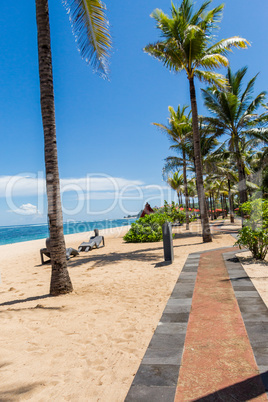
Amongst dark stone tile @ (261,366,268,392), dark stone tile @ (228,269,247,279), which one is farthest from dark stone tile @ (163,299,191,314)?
dark stone tile @ (228,269,247,279)

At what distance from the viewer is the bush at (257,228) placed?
7.46 metres

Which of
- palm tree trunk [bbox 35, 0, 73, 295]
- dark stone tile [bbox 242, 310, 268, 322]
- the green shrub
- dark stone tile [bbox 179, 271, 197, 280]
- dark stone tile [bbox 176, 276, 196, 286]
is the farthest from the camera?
the green shrub

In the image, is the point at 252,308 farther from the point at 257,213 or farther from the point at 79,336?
the point at 257,213

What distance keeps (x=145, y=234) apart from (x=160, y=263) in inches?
303

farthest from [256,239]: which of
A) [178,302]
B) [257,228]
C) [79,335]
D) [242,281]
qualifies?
[79,335]

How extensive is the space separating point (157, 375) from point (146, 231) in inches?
545

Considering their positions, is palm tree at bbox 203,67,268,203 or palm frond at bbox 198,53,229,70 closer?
palm frond at bbox 198,53,229,70

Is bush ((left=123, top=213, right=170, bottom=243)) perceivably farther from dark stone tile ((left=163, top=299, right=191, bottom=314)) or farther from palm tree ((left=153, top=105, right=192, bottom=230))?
dark stone tile ((left=163, top=299, right=191, bottom=314))

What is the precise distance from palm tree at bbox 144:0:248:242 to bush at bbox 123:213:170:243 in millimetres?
3563

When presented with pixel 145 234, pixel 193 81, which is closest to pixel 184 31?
pixel 193 81

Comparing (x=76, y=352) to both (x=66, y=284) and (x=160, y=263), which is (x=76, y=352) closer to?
(x=66, y=284)

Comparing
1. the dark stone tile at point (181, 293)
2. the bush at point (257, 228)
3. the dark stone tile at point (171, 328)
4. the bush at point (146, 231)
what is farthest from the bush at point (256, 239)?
the bush at point (146, 231)

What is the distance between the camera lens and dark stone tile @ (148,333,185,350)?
306cm

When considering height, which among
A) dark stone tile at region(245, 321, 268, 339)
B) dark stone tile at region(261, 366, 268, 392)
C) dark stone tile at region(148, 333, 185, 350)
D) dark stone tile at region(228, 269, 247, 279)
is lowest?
dark stone tile at region(148, 333, 185, 350)
